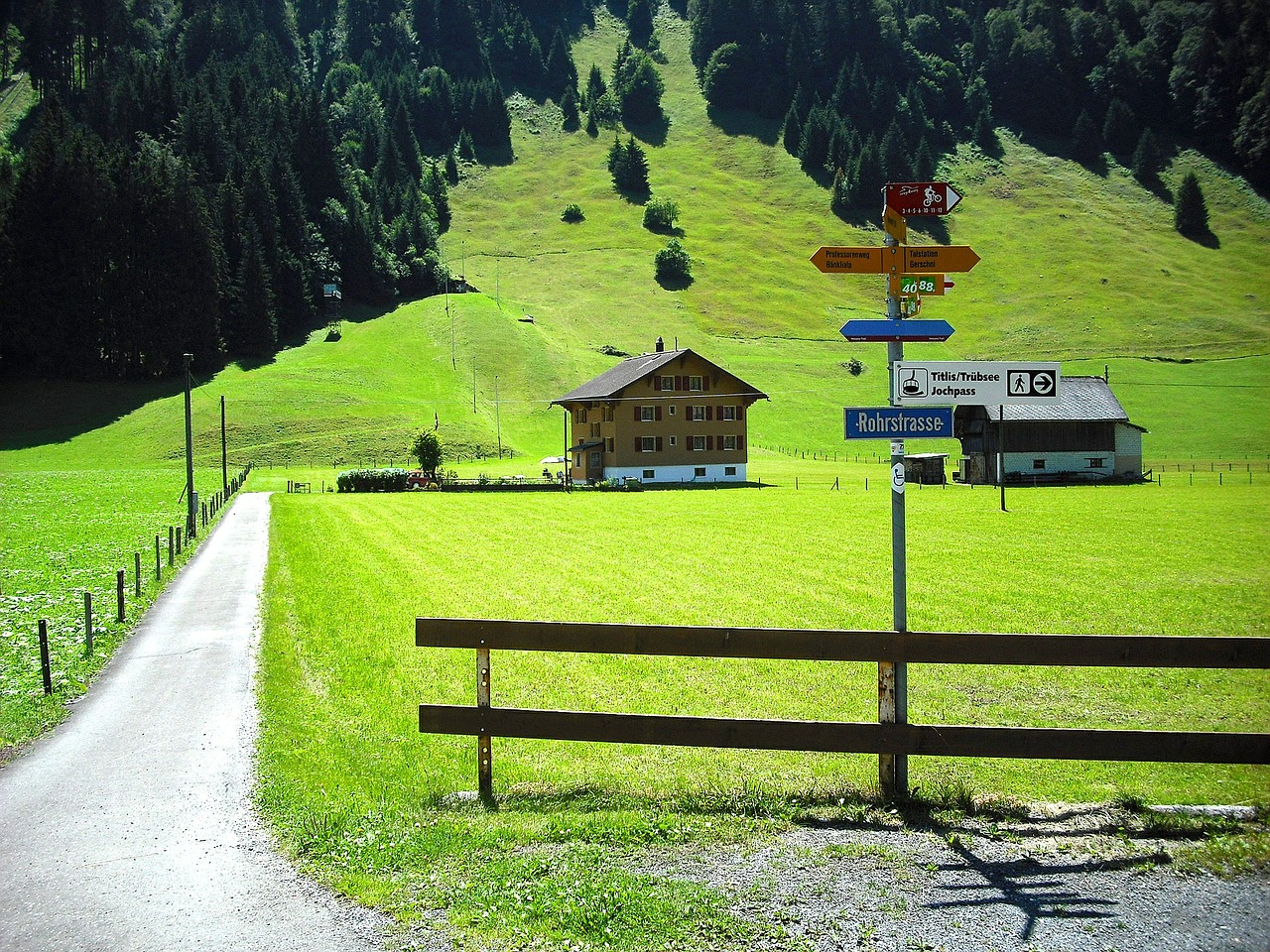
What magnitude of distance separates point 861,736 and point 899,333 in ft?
11.6

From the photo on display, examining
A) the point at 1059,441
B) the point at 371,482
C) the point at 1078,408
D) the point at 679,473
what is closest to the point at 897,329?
the point at 371,482

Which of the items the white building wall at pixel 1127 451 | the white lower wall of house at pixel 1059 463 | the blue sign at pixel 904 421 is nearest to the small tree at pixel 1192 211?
the white building wall at pixel 1127 451

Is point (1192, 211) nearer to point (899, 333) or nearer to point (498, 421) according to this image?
point (498, 421)

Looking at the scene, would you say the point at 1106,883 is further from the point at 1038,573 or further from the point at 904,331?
the point at 1038,573

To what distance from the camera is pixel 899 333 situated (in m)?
8.27

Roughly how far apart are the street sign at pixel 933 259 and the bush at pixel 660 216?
195 metres

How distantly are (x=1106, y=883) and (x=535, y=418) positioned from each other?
357 ft

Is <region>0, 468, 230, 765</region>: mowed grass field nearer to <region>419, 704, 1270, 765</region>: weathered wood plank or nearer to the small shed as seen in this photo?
<region>419, 704, 1270, 765</region>: weathered wood plank

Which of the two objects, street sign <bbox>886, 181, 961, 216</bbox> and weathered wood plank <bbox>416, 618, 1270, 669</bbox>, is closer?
weathered wood plank <bbox>416, 618, 1270, 669</bbox>

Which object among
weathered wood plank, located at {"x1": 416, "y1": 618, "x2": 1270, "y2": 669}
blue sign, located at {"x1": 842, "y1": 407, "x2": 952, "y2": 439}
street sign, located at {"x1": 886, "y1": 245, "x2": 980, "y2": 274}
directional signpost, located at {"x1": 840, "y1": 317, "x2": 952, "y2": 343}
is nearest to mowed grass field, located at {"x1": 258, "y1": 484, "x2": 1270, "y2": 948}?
weathered wood plank, located at {"x1": 416, "y1": 618, "x2": 1270, "y2": 669}

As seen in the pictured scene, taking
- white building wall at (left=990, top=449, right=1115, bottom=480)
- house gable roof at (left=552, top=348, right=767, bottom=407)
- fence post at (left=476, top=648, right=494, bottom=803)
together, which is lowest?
fence post at (left=476, top=648, right=494, bottom=803)

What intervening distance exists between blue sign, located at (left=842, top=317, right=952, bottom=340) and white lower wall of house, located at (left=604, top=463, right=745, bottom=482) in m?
69.8

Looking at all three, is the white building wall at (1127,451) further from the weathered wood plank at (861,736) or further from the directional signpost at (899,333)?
the weathered wood plank at (861,736)

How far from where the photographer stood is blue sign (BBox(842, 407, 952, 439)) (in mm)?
8539
